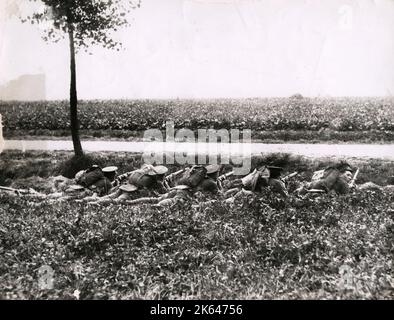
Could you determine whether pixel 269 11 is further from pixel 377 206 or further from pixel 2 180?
pixel 2 180

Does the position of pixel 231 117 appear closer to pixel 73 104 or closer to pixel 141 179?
pixel 141 179

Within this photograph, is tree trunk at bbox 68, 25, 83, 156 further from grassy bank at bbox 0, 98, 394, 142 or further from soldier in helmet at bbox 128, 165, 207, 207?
soldier in helmet at bbox 128, 165, 207, 207

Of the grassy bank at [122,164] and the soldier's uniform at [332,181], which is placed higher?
the grassy bank at [122,164]

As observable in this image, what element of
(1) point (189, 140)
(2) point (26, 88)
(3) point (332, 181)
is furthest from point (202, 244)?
(2) point (26, 88)

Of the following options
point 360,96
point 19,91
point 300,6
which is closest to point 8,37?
point 19,91

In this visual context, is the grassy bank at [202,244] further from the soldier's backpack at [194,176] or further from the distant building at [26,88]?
the distant building at [26,88]

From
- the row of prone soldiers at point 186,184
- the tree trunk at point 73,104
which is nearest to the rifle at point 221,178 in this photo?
the row of prone soldiers at point 186,184
